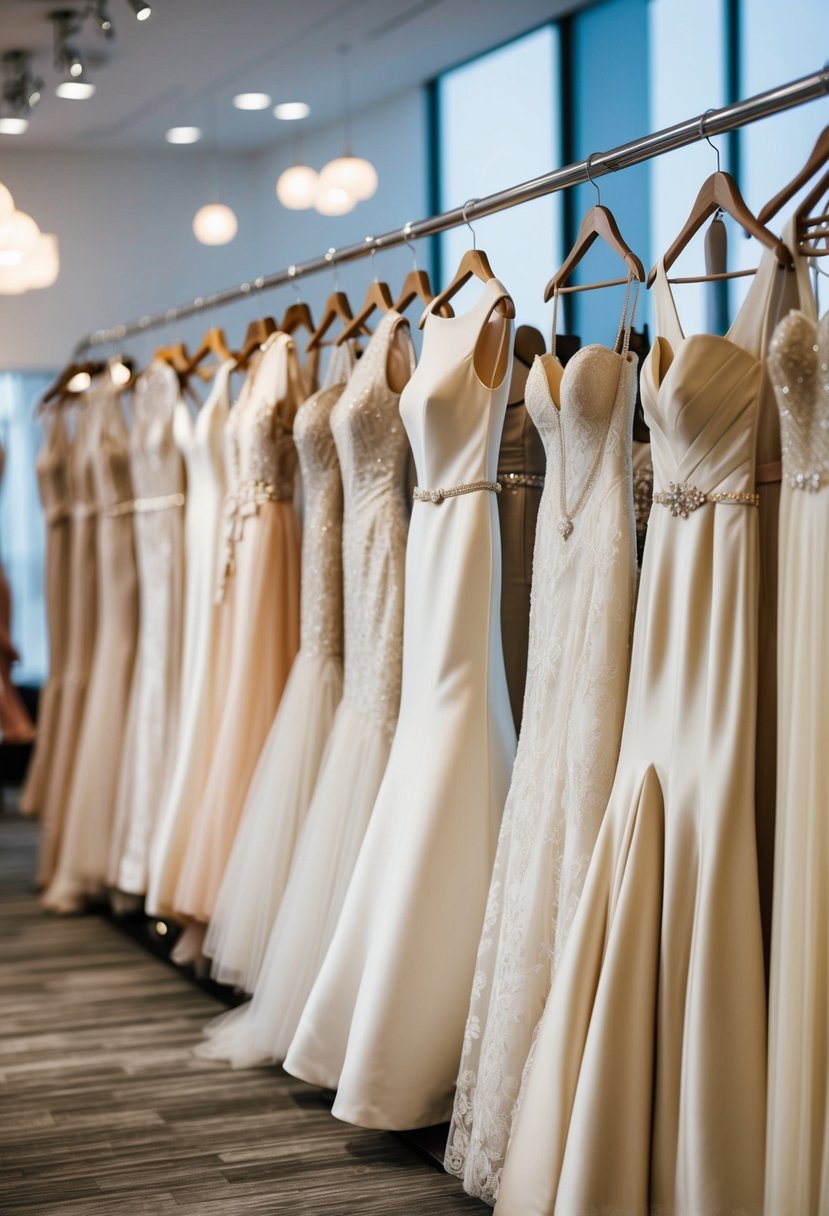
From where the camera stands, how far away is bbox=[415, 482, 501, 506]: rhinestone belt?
298 centimetres

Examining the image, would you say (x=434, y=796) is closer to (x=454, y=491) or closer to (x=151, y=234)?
(x=454, y=491)

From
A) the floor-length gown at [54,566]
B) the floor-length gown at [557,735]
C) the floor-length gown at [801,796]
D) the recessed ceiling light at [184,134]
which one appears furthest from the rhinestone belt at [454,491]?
the recessed ceiling light at [184,134]

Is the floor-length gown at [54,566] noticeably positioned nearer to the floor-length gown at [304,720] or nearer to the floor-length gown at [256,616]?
the floor-length gown at [256,616]

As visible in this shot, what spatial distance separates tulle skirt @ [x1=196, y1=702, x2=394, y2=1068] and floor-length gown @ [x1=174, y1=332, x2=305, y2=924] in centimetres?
64

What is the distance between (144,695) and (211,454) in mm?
959

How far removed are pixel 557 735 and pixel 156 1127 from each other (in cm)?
138

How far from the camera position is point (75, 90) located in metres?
7.33

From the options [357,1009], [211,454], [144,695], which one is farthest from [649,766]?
[144,695]

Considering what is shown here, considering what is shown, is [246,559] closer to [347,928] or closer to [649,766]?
[347,928]

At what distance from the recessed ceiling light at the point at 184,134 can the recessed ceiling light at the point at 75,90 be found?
2.73 feet

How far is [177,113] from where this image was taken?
794 cm

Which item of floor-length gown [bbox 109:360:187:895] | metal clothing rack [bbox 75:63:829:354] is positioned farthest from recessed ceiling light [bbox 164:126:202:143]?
metal clothing rack [bbox 75:63:829:354]

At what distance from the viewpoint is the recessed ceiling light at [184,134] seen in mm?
8258

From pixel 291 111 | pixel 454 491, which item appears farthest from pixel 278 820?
pixel 291 111
